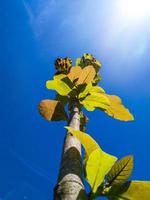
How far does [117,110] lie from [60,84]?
2.41ft

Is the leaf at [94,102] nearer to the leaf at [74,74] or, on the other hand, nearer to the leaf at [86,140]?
the leaf at [74,74]

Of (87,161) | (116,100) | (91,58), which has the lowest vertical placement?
(87,161)

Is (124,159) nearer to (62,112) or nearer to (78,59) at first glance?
(62,112)

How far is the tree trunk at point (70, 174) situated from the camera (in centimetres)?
184

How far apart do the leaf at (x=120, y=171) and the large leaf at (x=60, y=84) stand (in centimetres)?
114

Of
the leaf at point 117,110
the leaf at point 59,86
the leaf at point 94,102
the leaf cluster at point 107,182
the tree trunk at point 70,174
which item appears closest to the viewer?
the tree trunk at point 70,174

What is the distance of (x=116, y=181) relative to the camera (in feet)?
7.17

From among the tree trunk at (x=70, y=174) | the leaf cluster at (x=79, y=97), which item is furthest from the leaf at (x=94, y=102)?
the tree trunk at (x=70, y=174)

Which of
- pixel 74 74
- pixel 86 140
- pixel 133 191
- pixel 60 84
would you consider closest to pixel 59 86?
pixel 60 84

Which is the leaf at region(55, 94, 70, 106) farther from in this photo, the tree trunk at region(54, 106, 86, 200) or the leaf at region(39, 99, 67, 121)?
the tree trunk at region(54, 106, 86, 200)

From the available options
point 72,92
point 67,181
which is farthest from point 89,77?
point 67,181

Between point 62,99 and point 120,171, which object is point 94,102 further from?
point 120,171

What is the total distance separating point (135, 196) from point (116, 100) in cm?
162

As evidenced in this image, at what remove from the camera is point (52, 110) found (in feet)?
10.4
